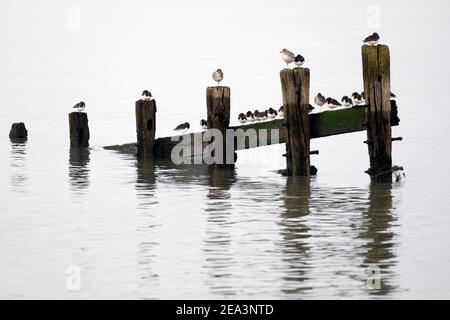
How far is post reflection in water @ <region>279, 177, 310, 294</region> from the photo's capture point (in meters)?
17.2

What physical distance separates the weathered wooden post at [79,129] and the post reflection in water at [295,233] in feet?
29.4

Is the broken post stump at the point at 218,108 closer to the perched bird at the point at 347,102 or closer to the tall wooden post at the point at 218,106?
the tall wooden post at the point at 218,106

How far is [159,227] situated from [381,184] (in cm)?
677

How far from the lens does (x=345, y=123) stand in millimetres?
27125

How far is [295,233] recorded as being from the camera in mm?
20516

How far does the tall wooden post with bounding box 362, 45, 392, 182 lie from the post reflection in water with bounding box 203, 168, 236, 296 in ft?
9.92

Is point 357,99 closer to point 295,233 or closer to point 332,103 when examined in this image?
point 332,103

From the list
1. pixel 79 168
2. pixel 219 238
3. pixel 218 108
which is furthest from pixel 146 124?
pixel 219 238

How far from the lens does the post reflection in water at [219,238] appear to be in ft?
55.8

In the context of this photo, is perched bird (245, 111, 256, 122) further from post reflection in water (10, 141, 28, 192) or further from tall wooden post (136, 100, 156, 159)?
post reflection in water (10, 141, 28, 192)

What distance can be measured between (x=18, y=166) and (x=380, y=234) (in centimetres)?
1315

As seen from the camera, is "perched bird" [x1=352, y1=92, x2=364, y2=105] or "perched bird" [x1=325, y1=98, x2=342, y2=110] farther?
"perched bird" [x1=325, y1=98, x2=342, y2=110]

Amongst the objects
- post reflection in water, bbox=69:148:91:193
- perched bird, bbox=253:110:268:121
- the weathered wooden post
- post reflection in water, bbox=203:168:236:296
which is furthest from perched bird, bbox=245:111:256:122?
the weathered wooden post
